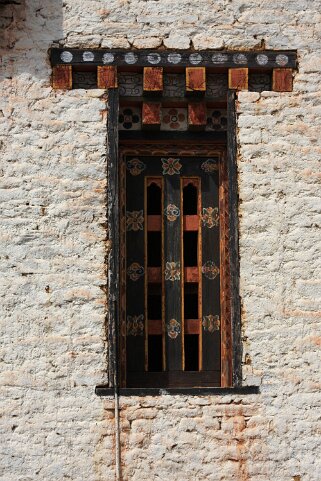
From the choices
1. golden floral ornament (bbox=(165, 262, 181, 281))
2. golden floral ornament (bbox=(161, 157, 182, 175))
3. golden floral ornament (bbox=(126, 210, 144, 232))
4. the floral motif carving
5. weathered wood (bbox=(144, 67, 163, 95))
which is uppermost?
weathered wood (bbox=(144, 67, 163, 95))

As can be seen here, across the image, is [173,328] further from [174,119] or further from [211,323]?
[174,119]

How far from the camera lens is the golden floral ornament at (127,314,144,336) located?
29.0 ft

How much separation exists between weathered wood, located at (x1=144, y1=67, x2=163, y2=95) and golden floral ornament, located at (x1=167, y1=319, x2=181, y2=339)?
181cm

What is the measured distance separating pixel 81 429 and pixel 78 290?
1.04 metres

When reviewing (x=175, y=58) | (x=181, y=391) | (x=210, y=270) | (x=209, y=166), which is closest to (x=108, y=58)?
(x=175, y=58)

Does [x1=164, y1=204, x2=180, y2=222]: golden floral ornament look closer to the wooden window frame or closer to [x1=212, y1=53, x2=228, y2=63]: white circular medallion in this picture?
the wooden window frame

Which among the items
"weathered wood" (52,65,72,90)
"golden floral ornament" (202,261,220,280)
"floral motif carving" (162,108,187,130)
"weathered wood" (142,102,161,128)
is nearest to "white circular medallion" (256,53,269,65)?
"floral motif carving" (162,108,187,130)

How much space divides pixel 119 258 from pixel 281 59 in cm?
203

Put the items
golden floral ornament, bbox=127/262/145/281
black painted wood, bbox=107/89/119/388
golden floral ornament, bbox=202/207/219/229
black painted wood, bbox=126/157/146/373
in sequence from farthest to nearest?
golden floral ornament, bbox=202/207/219/229 → golden floral ornament, bbox=127/262/145/281 → black painted wood, bbox=126/157/146/373 → black painted wood, bbox=107/89/119/388

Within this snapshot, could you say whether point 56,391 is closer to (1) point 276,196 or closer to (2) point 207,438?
(2) point 207,438

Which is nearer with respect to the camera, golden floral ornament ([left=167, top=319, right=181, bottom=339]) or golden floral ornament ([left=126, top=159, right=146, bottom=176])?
golden floral ornament ([left=167, top=319, right=181, bottom=339])

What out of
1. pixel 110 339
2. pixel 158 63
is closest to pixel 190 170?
pixel 158 63

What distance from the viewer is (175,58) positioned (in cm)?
889

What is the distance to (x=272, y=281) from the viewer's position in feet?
28.3
